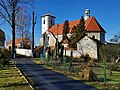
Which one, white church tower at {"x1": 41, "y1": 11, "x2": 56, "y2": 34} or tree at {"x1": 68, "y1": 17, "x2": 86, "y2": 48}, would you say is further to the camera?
white church tower at {"x1": 41, "y1": 11, "x2": 56, "y2": 34}

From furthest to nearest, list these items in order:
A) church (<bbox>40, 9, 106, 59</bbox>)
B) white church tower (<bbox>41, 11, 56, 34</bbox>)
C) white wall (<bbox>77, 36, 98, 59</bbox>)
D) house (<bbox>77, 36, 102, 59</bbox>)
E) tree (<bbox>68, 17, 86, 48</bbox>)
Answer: white church tower (<bbox>41, 11, 56, 34</bbox>) < tree (<bbox>68, 17, 86, 48</bbox>) < church (<bbox>40, 9, 106, 59</bbox>) < white wall (<bbox>77, 36, 98, 59</bbox>) < house (<bbox>77, 36, 102, 59</bbox>)

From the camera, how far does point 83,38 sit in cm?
5819

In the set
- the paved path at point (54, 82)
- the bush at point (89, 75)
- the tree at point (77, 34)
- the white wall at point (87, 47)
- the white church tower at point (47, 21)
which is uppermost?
the white church tower at point (47, 21)

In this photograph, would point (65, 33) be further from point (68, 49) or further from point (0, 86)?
point (0, 86)

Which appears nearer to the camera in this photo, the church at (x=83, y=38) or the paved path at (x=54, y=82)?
the paved path at (x=54, y=82)

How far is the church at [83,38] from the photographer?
5653cm

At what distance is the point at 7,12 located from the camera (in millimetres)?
41594

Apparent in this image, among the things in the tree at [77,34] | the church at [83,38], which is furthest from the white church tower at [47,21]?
the tree at [77,34]

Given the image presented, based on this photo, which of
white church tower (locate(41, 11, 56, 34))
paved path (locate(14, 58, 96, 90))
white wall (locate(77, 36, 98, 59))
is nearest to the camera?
paved path (locate(14, 58, 96, 90))

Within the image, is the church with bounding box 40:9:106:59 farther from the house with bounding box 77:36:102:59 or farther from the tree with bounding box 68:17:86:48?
the tree with bounding box 68:17:86:48

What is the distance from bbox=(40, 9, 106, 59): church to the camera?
56.5 meters

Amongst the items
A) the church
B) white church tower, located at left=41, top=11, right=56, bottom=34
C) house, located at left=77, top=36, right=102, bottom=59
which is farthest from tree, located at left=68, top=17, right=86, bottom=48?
white church tower, located at left=41, top=11, right=56, bottom=34

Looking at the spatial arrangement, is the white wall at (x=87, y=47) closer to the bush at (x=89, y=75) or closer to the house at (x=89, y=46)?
the house at (x=89, y=46)

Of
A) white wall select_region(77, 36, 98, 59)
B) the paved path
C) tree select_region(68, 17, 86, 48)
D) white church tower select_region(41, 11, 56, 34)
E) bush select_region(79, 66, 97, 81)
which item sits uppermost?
white church tower select_region(41, 11, 56, 34)
